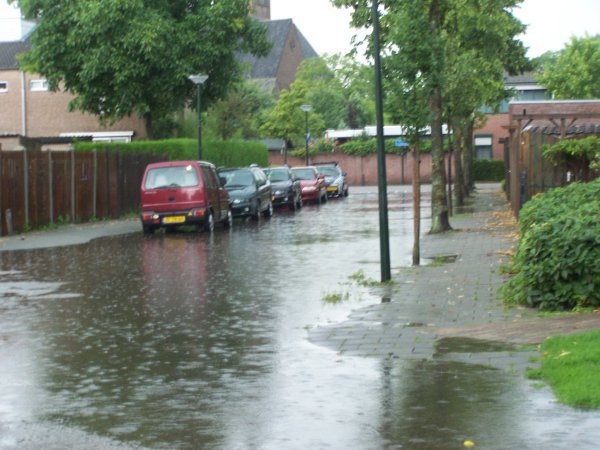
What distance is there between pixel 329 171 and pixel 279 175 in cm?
1344

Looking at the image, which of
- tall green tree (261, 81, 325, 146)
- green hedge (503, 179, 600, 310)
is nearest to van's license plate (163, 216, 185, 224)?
green hedge (503, 179, 600, 310)

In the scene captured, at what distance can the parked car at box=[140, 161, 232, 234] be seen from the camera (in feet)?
93.5

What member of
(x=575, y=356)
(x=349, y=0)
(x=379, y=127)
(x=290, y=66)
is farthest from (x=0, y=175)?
(x=290, y=66)

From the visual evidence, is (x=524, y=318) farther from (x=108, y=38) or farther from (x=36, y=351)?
(x=108, y=38)

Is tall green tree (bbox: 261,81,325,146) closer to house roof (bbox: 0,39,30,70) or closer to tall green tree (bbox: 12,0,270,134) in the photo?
house roof (bbox: 0,39,30,70)

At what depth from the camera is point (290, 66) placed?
9625 cm

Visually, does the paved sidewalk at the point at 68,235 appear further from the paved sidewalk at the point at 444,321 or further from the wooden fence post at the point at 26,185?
the paved sidewalk at the point at 444,321

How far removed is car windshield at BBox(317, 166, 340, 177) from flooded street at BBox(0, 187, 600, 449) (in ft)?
130

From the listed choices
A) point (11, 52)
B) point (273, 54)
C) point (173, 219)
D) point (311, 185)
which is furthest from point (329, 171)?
point (273, 54)

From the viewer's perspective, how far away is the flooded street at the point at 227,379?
700cm

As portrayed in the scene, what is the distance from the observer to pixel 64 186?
31.9m

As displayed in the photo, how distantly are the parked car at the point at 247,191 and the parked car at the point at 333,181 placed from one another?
58.0ft

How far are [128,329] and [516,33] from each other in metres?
30.8

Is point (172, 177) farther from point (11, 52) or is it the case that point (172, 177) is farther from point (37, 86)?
point (11, 52)
